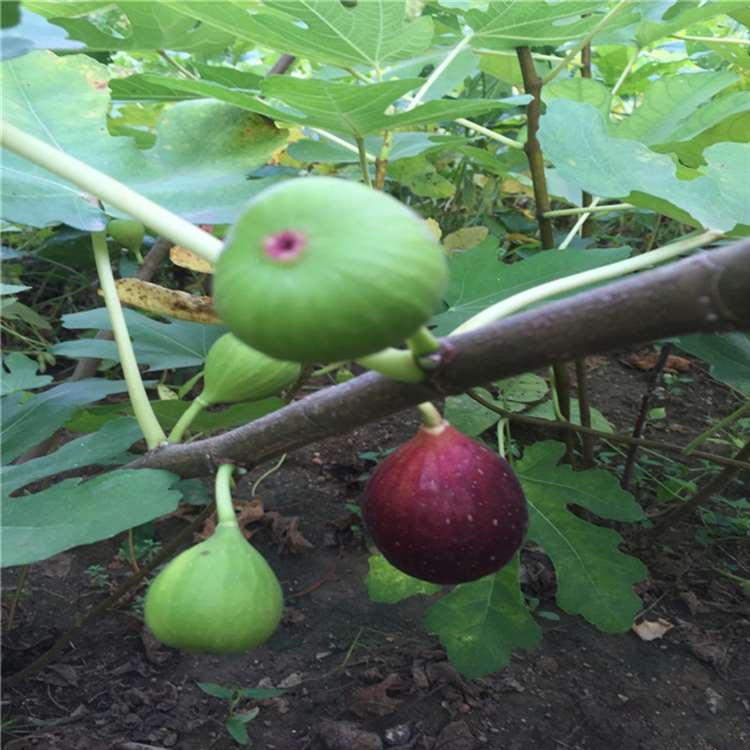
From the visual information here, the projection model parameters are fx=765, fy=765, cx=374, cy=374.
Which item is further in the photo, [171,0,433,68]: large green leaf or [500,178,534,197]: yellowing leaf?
[500,178,534,197]: yellowing leaf

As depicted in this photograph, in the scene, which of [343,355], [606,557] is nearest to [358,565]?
[606,557]

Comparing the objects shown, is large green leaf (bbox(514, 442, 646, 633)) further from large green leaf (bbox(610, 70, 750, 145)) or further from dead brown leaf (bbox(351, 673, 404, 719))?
large green leaf (bbox(610, 70, 750, 145))

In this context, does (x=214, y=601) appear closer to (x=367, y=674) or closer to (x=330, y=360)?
(x=330, y=360)

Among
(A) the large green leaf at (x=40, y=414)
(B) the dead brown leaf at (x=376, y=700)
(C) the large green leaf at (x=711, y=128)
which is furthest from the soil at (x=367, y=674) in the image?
(C) the large green leaf at (x=711, y=128)

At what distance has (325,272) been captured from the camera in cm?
34

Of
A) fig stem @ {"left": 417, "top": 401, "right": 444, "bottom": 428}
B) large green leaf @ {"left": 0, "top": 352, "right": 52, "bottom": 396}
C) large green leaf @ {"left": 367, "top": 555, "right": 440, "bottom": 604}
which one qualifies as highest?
fig stem @ {"left": 417, "top": 401, "right": 444, "bottom": 428}

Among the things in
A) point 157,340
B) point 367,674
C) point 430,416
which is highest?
point 430,416

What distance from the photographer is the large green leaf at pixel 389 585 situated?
1135 millimetres

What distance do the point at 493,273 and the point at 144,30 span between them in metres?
0.68

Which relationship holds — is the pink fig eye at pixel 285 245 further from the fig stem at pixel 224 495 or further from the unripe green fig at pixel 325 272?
the fig stem at pixel 224 495

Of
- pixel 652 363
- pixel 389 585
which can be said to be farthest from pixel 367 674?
pixel 652 363

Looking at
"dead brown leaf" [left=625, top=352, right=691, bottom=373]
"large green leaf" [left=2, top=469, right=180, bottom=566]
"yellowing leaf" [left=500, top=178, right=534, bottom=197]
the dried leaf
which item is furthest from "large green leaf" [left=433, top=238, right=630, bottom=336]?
"dead brown leaf" [left=625, top=352, right=691, bottom=373]

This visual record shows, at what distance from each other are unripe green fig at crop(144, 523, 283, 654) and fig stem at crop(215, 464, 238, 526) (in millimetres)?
16

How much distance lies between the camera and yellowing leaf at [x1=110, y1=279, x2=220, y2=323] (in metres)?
1.00
